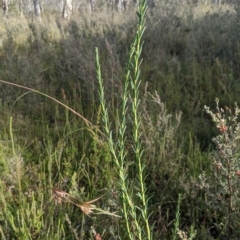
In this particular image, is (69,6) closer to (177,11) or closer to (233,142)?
(177,11)

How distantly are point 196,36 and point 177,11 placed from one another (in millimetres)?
2125

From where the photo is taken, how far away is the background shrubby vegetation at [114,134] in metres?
1.64

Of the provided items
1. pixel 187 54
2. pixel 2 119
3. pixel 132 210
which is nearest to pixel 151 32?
pixel 187 54

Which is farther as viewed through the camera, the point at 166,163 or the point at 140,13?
the point at 166,163

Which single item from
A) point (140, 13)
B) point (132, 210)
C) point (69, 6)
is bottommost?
point (69, 6)

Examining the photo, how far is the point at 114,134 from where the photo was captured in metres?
2.54

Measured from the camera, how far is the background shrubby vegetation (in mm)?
1639

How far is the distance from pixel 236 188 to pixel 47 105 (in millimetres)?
2164

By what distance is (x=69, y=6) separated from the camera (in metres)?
14.6

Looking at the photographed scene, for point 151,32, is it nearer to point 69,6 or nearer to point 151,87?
point 151,87

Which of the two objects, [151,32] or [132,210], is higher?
[132,210]

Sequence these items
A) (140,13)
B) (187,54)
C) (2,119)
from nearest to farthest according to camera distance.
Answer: (140,13) → (2,119) → (187,54)

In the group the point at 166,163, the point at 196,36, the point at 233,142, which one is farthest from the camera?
the point at 196,36

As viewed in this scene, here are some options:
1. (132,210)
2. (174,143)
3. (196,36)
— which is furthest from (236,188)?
(196,36)
